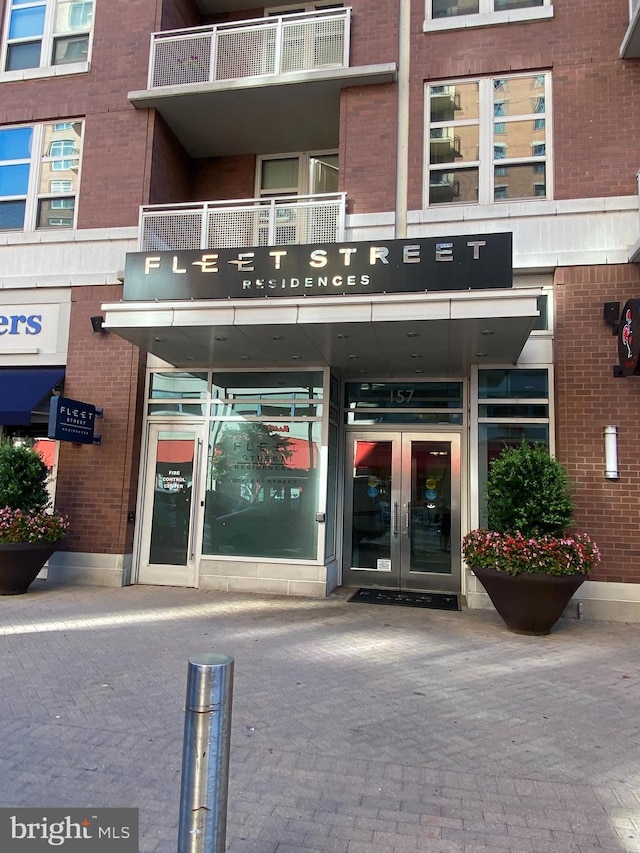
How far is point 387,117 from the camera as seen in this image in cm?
951

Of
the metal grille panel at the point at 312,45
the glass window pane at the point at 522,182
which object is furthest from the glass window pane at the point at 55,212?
the glass window pane at the point at 522,182

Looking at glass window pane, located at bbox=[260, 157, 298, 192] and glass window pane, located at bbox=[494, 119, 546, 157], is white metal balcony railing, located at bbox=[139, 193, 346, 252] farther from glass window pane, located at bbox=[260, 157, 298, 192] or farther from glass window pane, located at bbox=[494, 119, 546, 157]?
glass window pane, located at bbox=[494, 119, 546, 157]

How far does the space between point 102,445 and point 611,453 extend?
767 cm

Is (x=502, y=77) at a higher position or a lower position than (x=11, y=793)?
higher

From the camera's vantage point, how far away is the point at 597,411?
827 centimetres

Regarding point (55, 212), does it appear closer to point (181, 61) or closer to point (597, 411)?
point (181, 61)

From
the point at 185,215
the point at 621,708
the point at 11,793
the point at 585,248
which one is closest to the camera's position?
the point at 11,793

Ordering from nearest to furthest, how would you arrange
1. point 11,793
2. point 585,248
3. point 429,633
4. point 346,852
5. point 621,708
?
point 346,852 < point 11,793 < point 621,708 < point 429,633 < point 585,248

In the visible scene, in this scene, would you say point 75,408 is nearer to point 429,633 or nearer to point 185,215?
point 185,215

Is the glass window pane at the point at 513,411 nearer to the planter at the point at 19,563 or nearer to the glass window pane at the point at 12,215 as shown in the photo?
the planter at the point at 19,563

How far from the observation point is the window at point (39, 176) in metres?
10.6

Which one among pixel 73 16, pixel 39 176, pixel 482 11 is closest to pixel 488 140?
pixel 482 11

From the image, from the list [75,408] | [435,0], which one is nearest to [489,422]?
[75,408]

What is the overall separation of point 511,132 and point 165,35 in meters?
6.26
